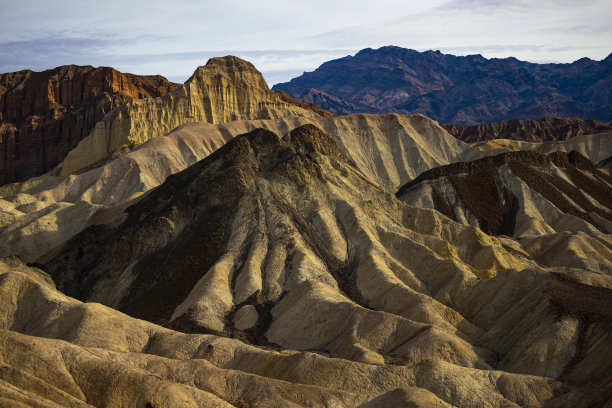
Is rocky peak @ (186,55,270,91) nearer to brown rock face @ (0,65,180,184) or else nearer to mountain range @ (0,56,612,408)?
brown rock face @ (0,65,180,184)

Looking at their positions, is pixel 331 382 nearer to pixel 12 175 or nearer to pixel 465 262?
pixel 465 262

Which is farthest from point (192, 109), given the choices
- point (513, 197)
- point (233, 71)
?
point (513, 197)

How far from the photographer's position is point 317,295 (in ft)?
215

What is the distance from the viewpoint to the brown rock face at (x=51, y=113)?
177500mm

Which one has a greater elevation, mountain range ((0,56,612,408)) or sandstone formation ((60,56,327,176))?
sandstone formation ((60,56,327,176))

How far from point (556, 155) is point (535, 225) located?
26246mm

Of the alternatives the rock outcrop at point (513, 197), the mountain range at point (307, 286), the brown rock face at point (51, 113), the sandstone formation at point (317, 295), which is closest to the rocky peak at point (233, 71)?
the brown rock face at point (51, 113)

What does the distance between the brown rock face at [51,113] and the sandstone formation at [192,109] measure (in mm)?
19332

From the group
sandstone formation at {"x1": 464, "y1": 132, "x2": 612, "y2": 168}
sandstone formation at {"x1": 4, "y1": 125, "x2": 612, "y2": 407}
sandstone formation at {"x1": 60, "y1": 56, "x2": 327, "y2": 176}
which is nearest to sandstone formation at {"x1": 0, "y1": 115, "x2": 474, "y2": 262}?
Answer: sandstone formation at {"x1": 4, "y1": 125, "x2": 612, "y2": 407}

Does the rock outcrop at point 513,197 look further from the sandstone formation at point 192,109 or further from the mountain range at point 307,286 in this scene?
the sandstone formation at point 192,109

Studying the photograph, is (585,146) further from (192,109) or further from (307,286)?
(307,286)

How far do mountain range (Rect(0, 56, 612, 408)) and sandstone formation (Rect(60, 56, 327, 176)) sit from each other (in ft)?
79.7

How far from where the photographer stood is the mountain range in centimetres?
4584

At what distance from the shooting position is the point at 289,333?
6319 cm
